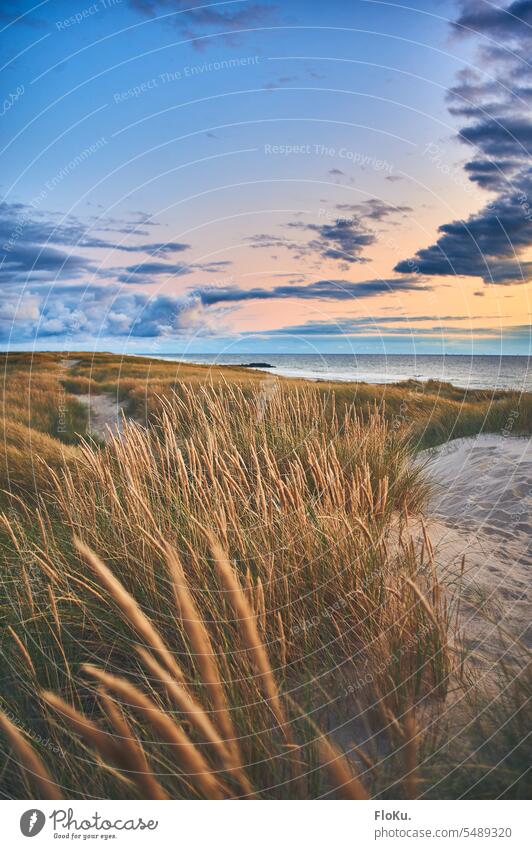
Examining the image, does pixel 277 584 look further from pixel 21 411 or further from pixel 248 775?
pixel 21 411

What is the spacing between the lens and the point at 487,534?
4137 millimetres

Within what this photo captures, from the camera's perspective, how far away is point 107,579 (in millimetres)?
957
